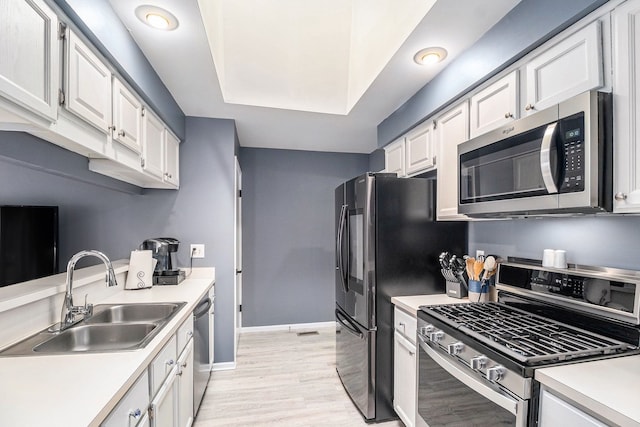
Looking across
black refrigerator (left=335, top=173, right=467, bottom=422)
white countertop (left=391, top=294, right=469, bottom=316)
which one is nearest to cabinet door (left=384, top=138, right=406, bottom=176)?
black refrigerator (left=335, top=173, right=467, bottom=422)

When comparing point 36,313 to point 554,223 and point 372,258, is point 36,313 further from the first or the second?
point 554,223

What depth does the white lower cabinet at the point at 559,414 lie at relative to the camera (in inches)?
35.8

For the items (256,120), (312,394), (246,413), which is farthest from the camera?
(256,120)

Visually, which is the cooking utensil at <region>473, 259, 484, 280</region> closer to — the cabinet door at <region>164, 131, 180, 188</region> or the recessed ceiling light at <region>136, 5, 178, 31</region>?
the recessed ceiling light at <region>136, 5, 178, 31</region>

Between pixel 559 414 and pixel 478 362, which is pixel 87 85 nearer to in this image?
pixel 478 362

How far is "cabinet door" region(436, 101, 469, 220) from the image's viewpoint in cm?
195

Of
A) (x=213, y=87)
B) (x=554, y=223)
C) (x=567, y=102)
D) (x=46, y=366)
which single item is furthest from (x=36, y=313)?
(x=554, y=223)

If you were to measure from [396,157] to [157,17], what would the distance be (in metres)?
2.07

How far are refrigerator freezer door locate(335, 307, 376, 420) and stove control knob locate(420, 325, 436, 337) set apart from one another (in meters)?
0.46

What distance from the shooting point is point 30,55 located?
3.24 feet

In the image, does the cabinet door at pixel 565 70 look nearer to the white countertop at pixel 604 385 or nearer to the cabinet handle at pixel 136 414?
the white countertop at pixel 604 385

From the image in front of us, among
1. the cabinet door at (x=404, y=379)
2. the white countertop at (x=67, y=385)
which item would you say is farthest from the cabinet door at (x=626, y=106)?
the white countertop at (x=67, y=385)

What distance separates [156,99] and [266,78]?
0.87 metres

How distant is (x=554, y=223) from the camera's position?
1.65m
